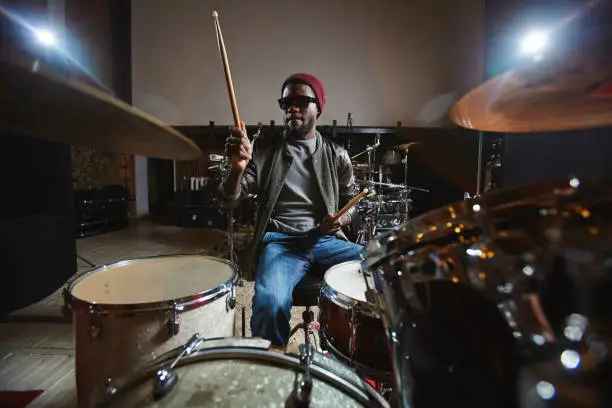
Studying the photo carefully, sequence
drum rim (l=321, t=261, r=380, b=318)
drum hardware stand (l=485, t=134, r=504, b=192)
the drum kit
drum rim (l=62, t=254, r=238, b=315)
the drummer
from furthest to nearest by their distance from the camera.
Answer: drum hardware stand (l=485, t=134, r=504, b=192) < the drummer < drum rim (l=321, t=261, r=380, b=318) < drum rim (l=62, t=254, r=238, b=315) < the drum kit

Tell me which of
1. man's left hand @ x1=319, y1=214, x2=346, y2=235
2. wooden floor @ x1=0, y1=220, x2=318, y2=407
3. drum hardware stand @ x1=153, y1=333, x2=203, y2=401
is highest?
man's left hand @ x1=319, y1=214, x2=346, y2=235

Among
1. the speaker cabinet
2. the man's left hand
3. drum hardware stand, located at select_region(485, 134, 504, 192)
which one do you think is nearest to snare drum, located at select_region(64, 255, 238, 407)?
the man's left hand

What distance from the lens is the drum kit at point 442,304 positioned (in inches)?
15.9

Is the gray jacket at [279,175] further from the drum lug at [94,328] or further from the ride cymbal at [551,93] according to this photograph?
the ride cymbal at [551,93]

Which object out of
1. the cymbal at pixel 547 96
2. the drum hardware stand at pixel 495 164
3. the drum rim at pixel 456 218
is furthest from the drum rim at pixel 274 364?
the drum hardware stand at pixel 495 164

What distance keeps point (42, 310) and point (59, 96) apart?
263 centimetres

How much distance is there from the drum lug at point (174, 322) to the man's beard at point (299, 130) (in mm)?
1360

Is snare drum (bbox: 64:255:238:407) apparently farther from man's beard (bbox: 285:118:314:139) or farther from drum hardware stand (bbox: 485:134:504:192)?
drum hardware stand (bbox: 485:134:504:192)

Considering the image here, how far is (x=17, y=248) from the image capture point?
2.31 metres

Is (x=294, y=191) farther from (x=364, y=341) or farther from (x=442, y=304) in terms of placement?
(x=442, y=304)

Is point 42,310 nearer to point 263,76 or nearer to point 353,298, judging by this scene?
point 353,298

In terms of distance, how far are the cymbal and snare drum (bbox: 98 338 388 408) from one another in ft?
2.47

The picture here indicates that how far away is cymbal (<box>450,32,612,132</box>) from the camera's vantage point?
677 mm

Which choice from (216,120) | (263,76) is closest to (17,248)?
(216,120)
